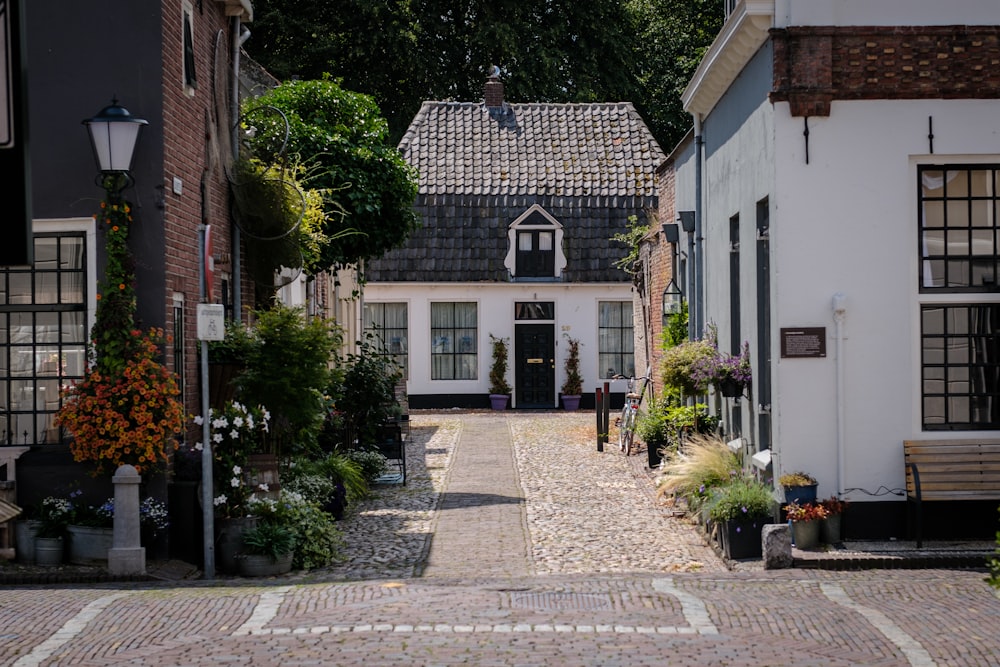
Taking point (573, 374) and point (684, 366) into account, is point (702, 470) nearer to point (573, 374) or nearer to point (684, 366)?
point (684, 366)

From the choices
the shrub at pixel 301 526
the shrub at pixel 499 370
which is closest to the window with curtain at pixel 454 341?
the shrub at pixel 499 370

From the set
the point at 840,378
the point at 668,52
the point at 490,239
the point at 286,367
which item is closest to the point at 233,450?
the point at 286,367

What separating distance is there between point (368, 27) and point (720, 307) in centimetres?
2180

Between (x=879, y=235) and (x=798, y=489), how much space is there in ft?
7.92

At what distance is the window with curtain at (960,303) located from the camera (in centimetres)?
1120

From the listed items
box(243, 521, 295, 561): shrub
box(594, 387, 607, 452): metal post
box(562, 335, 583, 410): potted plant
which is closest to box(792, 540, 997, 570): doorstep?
box(243, 521, 295, 561): shrub

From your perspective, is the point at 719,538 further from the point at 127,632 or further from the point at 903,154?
the point at 127,632

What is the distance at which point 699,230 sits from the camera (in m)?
16.8

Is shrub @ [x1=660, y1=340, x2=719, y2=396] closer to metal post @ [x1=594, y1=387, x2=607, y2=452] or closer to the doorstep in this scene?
the doorstep

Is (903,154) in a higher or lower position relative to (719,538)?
higher

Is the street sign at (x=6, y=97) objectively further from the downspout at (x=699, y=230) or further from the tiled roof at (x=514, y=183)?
the tiled roof at (x=514, y=183)

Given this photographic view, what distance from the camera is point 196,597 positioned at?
28.9 feet

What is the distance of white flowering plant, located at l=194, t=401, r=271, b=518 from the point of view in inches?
436

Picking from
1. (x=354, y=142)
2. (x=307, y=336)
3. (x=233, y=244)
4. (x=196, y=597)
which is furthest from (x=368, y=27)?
(x=196, y=597)
